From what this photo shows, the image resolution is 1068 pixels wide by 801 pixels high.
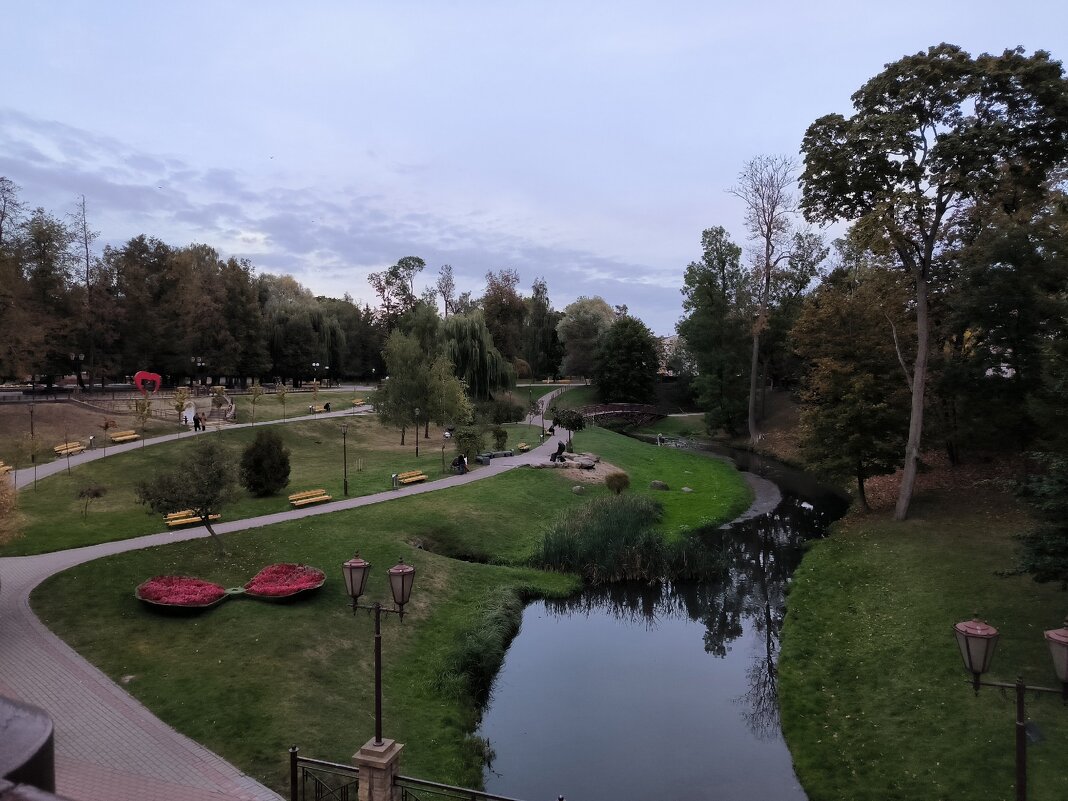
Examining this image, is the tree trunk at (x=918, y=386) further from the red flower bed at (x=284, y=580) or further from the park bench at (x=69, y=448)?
the park bench at (x=69, y=448)

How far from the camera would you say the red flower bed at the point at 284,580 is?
1720 cm

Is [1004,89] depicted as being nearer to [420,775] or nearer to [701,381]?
[420,775]

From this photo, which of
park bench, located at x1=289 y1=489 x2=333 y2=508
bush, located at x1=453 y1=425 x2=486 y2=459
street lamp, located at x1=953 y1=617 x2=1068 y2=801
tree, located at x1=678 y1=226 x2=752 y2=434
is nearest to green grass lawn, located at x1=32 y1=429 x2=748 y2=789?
park bench, located at x1=289 y1=489 x2=333 y2=508

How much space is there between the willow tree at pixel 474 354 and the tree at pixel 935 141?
107 ft

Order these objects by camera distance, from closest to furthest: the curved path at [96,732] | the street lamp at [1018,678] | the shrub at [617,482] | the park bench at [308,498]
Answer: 1. the street lamp at [1018,678]
2. the curved path at [96,732]
3. the park bench at [308,498]
4. the shrub at [617,482]

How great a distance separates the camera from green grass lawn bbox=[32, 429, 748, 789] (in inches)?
488

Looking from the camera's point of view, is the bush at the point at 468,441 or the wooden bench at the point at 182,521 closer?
the wooden bench at the point at 182,521

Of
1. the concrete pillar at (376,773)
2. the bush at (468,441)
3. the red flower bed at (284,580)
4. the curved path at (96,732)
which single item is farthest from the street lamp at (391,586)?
the bush at (468,441)

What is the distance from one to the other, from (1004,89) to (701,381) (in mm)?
35728

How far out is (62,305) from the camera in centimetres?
4572

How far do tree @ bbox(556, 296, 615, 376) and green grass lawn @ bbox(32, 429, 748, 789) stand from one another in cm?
5328

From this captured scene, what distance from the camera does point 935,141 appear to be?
69.6 ft

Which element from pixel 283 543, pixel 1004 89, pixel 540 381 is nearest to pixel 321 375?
pixel 540 381

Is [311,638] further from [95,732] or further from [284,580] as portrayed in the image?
[95,732]
